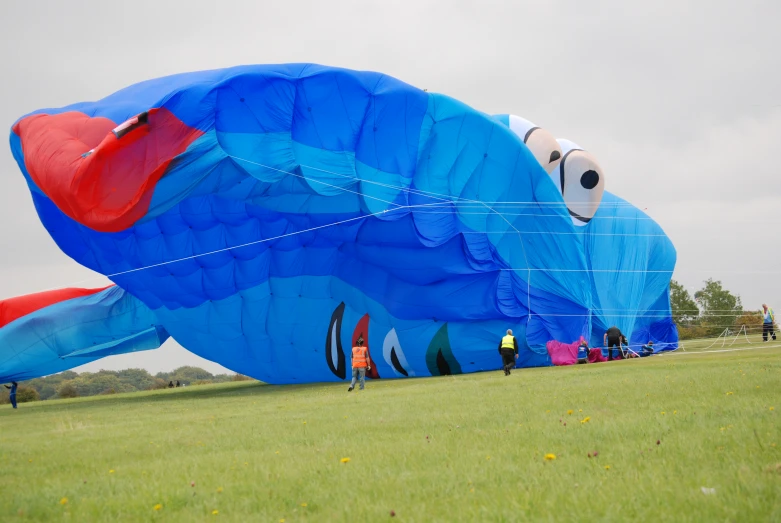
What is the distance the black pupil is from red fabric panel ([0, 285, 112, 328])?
15593mm

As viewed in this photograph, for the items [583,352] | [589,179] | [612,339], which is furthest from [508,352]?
[589,179]

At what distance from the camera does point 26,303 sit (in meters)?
22.2

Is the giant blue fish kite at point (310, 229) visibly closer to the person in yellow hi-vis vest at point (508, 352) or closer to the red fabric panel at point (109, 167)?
the red fabric panel at point (109, 167)

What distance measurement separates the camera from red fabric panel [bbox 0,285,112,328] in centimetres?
2191

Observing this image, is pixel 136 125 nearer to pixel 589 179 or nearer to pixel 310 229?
pixel 310 229

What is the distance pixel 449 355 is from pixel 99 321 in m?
10.1

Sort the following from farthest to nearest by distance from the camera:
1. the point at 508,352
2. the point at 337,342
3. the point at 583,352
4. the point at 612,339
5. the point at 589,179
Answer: the point at 589,179
the point at 337,342
the point at 612,339
the point at 583,352
the point at 508,352

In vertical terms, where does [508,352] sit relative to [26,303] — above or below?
below

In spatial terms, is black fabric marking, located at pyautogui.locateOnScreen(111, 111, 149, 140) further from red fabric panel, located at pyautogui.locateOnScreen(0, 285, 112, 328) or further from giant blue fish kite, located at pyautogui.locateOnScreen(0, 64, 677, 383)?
red fabric panel, located at pyautogui.locateOnScreen(0, 285, 112, 328)

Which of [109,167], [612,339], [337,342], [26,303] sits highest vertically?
[109,167]

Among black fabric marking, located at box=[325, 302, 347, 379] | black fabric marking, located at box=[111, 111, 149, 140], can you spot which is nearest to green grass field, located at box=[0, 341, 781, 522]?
black fabric marking, located at box=[111, 111, 149, 140]

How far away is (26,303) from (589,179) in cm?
1685

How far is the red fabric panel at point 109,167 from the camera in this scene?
1698cm

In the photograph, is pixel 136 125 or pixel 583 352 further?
A: pixel 583 352
